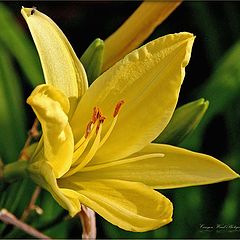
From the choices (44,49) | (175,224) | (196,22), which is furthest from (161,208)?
(196,22)

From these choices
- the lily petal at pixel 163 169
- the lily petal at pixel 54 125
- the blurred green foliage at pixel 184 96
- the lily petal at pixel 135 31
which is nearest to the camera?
the lily petal at pixel 54 125

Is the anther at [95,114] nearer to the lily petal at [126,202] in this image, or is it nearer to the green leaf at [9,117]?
the lily petal at [126,202]

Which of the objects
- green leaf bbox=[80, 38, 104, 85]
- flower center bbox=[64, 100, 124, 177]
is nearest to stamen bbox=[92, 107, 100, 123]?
flower center bbox=[64, 100, 124, 177]

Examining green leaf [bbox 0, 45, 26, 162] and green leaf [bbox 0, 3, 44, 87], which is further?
green leaf [bbox 0, 3, 44, 87]

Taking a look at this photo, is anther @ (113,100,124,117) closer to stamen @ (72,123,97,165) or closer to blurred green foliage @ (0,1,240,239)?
stamen @ (72,123,97,165)

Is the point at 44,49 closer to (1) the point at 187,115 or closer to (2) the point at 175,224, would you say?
(1) the point at 187,115

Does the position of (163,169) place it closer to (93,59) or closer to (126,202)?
(126,202)

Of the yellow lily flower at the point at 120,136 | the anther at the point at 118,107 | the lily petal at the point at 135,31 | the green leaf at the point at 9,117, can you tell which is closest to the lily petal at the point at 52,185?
the yellow lily flower at the point at 120,136
